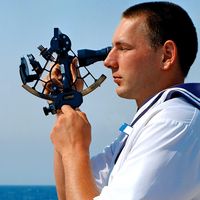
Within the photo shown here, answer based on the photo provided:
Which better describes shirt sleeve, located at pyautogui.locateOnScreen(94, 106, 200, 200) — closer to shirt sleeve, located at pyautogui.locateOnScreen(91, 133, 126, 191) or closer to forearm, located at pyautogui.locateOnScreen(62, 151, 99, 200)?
forearm, located at pyautogui.locateOnScreen(62, 151, 99, 200)

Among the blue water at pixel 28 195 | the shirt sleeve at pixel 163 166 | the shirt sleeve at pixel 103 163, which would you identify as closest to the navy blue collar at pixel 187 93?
the shirt sleeve at pixel 163 166

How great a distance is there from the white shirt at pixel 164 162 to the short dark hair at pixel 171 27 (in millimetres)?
394

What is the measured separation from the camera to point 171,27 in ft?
10.8

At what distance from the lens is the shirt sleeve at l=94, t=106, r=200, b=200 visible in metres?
2.84

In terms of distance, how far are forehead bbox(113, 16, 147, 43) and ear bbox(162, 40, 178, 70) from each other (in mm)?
101

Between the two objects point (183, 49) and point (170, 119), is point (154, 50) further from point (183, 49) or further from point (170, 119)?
point (170, 119)

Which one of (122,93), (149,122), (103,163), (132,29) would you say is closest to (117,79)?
(122,93)

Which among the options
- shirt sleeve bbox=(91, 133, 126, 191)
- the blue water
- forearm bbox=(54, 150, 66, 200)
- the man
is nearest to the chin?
the man

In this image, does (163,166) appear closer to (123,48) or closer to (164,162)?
(164,162)

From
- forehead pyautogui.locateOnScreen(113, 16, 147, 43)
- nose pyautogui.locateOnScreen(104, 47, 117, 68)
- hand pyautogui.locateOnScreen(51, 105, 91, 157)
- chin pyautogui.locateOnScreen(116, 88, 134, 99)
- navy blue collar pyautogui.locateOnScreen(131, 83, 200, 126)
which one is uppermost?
forehead pyautogui.locateOnScreen(113, 16, 147, 43)

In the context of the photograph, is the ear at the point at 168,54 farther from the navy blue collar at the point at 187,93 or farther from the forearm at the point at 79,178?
the forearm at the point at 79,178

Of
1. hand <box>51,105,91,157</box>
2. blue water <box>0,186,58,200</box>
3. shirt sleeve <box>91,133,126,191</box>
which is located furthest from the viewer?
blue water <box>0,186,58,200</box>

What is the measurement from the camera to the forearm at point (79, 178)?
300cm

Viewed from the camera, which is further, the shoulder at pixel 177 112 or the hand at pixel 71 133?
the hand at pixel 71 133
